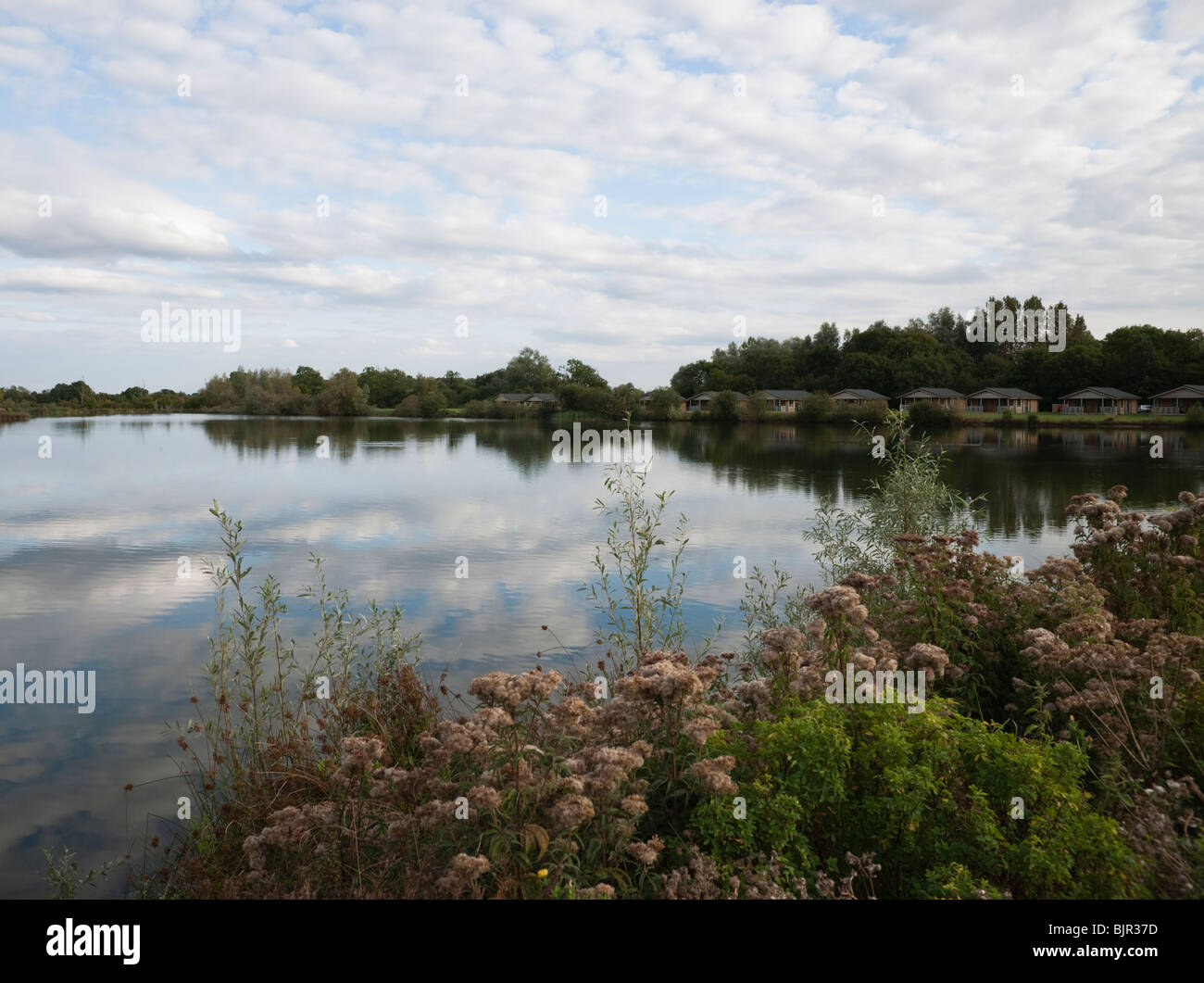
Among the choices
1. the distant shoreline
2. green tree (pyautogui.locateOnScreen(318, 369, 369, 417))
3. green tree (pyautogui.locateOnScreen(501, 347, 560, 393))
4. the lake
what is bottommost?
the lake

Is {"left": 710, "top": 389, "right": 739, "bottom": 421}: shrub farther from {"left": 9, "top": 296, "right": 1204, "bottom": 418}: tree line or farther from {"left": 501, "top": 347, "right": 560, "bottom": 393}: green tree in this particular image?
{"left": 501, "top": 347, "right": 560, "bottom": 393}: green tree

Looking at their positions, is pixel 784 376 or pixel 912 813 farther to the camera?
pixel 784 376

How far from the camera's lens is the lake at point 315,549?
7762 mm

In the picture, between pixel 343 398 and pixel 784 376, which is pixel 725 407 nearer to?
pixel 784 376

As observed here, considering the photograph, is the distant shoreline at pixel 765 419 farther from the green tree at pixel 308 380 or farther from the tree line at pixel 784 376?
the green tree at pixel 308 380

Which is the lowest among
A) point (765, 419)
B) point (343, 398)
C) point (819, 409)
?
point (765, 419)

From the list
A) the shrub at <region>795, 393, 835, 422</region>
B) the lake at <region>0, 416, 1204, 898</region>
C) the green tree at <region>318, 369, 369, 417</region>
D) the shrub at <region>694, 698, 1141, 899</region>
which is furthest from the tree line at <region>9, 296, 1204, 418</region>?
the shrub at <region>694, 698, 1141, 899</region>

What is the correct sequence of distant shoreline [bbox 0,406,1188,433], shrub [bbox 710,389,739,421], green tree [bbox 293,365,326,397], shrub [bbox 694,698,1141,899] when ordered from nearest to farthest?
shrub [bbox 694,698,1141,899] < distant shoreline [bbox 0,406,1188,433] < shrub [bbox 710,389,739,421] < green tree [bbox 293,365,326,397]

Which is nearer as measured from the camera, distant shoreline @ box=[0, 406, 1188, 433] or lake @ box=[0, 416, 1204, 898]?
lake @ box=[0, 416, 1204, 898]

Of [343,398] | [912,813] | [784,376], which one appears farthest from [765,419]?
[912,813]

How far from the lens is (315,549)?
18328 millimetres

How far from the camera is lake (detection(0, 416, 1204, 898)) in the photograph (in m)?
7.76

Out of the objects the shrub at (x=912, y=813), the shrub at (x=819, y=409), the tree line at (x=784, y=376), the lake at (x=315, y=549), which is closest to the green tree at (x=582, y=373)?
the tree line at (x=784, y=376)
